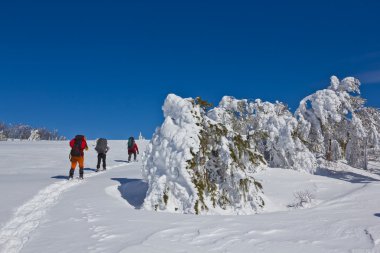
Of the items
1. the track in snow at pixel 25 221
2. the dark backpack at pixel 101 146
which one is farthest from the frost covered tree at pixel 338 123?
the track in snow at pixel 25 221

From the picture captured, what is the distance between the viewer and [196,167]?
805 centimetres

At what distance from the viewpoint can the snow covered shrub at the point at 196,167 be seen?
25.3 ft

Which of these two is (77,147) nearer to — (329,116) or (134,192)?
(134,192)

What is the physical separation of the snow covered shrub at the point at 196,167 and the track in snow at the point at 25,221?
2.18m

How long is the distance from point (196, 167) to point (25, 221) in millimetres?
3511

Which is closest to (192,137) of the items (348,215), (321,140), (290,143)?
(348,215)

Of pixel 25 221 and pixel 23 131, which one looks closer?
pixel 25 221

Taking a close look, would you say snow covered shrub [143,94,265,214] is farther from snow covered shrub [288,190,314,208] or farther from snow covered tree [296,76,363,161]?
snow covered tree [296,76,363,161]

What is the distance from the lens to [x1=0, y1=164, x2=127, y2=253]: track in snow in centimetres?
529

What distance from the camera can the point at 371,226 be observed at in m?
4.78

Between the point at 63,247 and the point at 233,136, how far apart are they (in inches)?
200

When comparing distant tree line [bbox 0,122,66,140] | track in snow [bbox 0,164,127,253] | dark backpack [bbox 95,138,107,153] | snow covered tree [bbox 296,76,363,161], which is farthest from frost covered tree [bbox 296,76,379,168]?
distant tree line [bbox 0,122,66,140]

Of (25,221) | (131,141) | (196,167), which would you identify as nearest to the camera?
(25,221)

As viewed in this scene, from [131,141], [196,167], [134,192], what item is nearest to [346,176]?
[131,141]
